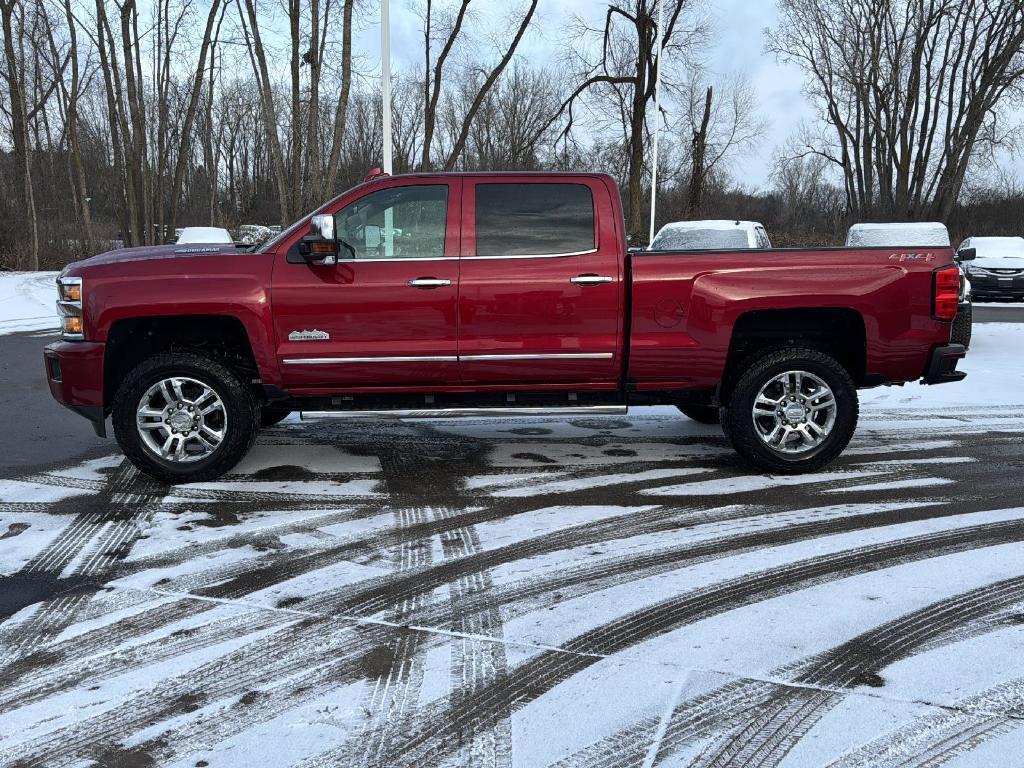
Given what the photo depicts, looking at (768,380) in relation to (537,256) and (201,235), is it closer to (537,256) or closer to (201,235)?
(537,256)

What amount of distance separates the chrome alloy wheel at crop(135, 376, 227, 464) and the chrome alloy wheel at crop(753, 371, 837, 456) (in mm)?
3585

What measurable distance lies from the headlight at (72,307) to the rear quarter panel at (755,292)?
352 centimetres

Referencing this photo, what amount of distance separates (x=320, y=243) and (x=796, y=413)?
3.31m

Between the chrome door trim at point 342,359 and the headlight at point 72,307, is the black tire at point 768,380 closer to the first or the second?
the chrome door trim at point 342,359

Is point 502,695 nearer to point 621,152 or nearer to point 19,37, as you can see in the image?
point 621,152

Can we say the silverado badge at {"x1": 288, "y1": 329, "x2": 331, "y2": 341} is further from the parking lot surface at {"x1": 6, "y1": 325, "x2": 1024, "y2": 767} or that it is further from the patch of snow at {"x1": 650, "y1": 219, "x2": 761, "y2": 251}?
the patch of snow at {"x1": 650, "y1": 219, "x2": 761, "y2": 251}

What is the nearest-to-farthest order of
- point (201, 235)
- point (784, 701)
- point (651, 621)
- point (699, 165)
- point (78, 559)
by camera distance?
point (784, 701), point (651, 621), point (78, 559), point (201, 235), point (699, 165)

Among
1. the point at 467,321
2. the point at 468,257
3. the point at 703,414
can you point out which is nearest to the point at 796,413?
the point at 703,414

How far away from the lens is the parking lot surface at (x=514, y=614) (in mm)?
2703

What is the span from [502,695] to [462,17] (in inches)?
1044

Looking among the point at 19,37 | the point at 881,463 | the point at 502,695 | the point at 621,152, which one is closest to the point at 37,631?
the point at 502,695

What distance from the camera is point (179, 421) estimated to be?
5.57 meters

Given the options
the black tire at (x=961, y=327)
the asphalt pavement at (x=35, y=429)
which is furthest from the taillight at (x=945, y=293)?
the asphalt pavement at (x=35, y=429)

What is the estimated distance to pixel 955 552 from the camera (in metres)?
4.32
